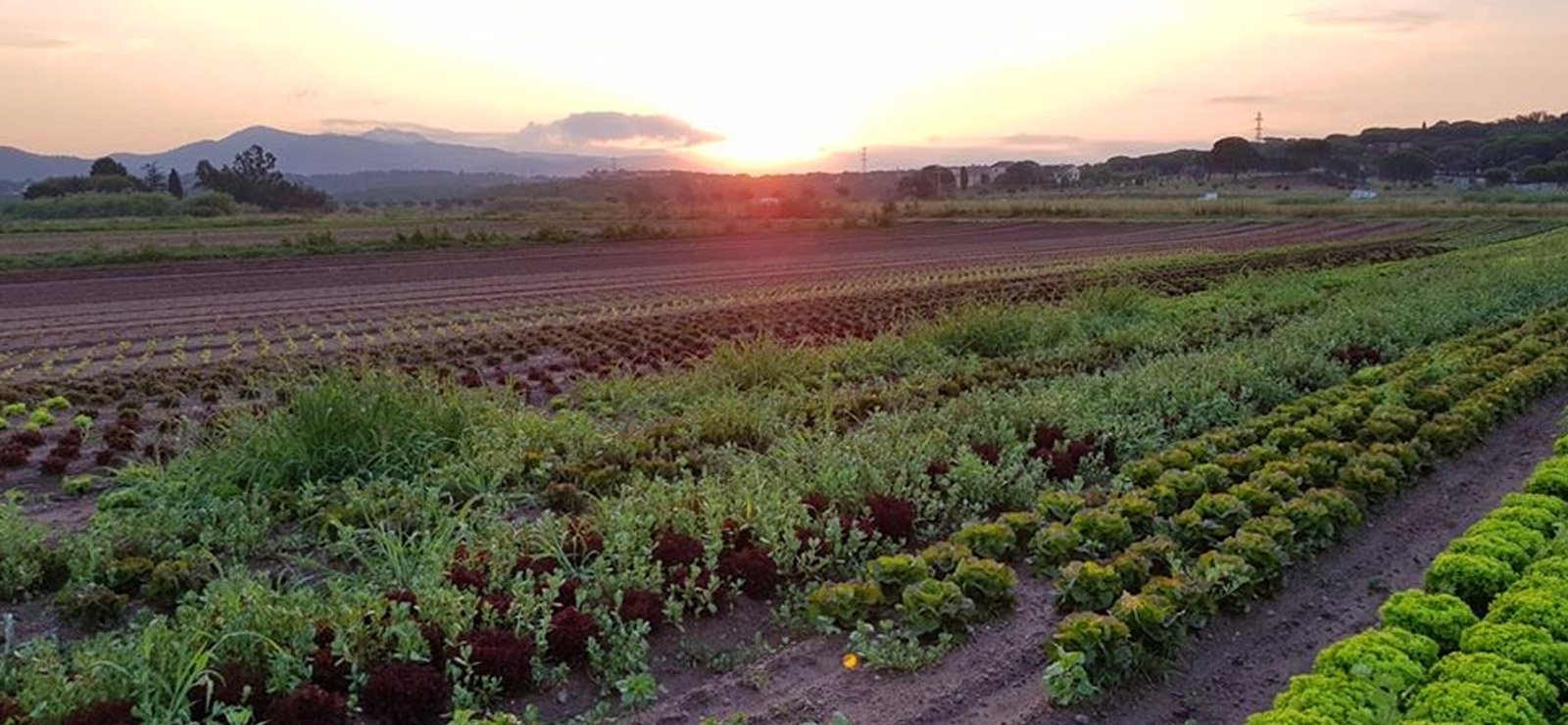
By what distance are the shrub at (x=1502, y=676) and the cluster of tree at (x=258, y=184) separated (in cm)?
8668

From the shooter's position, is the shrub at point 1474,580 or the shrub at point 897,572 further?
the shrub at point 897,572

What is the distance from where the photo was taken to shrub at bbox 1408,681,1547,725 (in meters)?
3.85

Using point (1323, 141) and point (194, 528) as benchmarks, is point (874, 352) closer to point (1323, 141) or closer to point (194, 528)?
point (194, 528)

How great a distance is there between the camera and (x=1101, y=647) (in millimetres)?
4738

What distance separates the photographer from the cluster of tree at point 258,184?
85750 millimetres

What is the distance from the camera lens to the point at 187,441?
337 inches

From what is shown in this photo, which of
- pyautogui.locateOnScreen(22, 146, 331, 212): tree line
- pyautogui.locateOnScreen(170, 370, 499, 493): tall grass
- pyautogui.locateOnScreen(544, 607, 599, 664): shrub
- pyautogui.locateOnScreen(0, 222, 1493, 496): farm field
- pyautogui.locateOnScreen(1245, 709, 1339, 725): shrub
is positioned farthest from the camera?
pyautogui.locateOnScreen(22, 146, 331, 212): tree line

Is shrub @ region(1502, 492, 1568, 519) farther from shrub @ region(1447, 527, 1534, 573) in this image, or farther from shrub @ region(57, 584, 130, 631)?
shrub @ region(57, 584, 130, 631)

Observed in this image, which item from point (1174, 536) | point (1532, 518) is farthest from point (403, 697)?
point (1532, 518)

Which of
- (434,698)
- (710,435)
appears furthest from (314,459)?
(434,698)

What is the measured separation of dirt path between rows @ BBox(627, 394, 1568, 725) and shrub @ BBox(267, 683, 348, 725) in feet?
3.96

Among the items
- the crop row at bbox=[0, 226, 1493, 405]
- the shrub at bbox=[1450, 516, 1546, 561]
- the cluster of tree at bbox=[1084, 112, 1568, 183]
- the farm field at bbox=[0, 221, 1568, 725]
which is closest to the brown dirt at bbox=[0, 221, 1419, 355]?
the crop row at bbox=[0, 226, 1493, 405]

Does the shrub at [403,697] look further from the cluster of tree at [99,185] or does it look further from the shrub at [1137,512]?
the cluster of tree at [99,185]

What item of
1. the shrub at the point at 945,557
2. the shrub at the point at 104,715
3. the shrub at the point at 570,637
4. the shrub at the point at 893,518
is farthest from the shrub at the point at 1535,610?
the shrub at the point at 104,715
